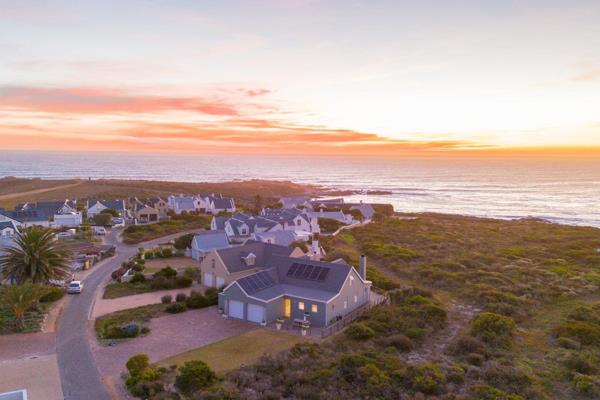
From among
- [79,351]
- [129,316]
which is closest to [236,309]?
[129,316]

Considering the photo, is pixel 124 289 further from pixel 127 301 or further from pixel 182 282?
pixel 182 282

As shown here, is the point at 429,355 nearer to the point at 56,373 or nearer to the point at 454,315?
the point at 454,315

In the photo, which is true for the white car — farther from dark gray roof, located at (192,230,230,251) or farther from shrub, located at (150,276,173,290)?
dark gray roof, located at (192,230,230,251)

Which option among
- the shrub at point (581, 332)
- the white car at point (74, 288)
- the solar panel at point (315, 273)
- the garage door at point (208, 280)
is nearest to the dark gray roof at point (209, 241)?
the garage door at point (208, 280)

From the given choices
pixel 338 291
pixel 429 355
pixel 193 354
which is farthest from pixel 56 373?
pixel 429 355

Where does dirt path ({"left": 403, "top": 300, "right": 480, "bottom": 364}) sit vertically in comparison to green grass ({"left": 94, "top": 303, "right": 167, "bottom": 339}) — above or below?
below

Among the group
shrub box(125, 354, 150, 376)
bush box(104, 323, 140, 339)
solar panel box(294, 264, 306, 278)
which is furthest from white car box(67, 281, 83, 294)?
solar panel box(294, 264, 306, 278)
